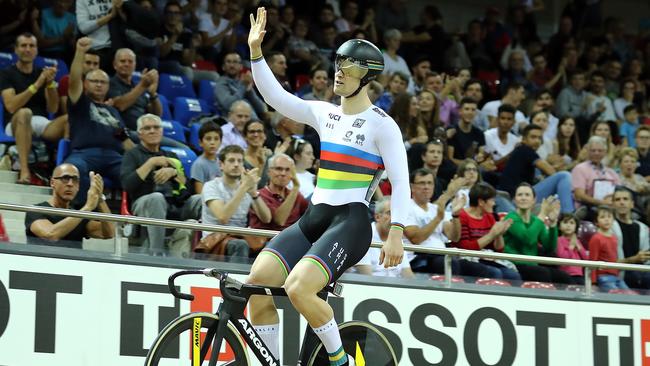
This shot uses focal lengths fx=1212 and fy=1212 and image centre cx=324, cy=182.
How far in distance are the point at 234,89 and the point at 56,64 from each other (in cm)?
186

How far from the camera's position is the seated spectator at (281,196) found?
9.70 metres

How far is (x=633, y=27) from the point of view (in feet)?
70.8

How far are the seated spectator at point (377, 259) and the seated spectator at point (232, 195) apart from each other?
2.86ft

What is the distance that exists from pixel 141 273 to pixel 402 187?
2394 mm

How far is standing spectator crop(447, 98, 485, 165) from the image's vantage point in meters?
13.3

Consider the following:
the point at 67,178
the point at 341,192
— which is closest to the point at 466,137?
the point at 67,178

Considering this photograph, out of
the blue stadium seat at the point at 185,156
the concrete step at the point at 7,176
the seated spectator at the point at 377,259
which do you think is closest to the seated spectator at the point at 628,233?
the seated spectator at the point at 377,259

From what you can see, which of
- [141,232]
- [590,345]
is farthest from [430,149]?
[141,232]

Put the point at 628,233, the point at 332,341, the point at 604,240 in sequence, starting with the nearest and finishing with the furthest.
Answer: the point at 332,341
the point at 604,240
the point at 628,233

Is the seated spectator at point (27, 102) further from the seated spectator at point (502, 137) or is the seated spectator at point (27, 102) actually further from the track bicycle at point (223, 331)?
the seated spectator at point (502, 137)

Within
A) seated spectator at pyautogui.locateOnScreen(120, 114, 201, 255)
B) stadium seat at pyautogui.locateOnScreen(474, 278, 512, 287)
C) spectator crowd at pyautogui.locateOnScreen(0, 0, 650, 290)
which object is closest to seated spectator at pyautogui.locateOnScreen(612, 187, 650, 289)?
spectator crowd at pyautogui.locateOnScreen(0, 0, 650, 290)

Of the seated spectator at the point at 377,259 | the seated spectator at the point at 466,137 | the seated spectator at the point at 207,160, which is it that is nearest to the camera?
the seated spectator at the point at 377,259

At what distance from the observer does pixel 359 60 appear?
6.68 m

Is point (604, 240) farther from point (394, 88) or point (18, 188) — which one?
point (18, 188)
